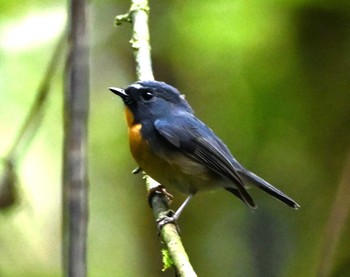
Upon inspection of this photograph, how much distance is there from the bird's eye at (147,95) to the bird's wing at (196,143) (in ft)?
0.36

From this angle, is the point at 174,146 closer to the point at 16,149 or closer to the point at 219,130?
the point at 219,130

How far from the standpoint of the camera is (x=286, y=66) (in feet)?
14.5

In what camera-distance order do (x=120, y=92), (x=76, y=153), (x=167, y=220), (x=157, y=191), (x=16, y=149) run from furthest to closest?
(x=120, y=92), (x=157, y=191), (x=167, y=220), (x=16, y=149), (x=76, y=153)

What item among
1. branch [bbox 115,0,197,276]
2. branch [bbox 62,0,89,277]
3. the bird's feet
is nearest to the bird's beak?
branch [bbox 115,0,197,276]

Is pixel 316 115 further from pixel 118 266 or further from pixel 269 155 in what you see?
pixel 118 266

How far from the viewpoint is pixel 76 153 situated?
737mm

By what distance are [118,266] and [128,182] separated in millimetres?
577

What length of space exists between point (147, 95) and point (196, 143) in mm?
314

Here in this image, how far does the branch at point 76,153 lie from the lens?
71 centimetres

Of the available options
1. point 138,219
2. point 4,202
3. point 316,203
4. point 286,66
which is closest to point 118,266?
point 138,219

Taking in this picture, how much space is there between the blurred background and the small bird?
792 mm

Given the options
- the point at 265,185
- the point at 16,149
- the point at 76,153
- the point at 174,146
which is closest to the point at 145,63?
the point at 174,146

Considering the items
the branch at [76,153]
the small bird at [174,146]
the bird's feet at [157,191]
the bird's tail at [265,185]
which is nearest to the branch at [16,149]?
the branch at [76,153]

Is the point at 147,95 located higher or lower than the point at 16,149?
lower
